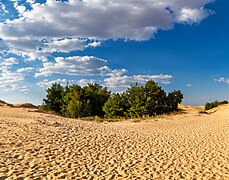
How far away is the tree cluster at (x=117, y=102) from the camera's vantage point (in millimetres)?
50969

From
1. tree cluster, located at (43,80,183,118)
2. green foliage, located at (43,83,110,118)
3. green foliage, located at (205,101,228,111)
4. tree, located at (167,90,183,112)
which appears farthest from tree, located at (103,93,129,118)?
green foliage, located at (205,101,228,111)

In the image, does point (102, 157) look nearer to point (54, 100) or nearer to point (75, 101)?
point (75, 101)

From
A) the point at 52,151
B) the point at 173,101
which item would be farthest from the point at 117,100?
the point at 52,151

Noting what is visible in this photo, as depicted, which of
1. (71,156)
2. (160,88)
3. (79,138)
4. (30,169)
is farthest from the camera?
(160,88)

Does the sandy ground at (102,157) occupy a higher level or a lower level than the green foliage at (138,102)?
lower

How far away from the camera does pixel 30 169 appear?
1048 cm

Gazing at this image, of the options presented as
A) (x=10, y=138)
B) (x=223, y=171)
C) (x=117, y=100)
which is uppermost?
(x=117, y=100)

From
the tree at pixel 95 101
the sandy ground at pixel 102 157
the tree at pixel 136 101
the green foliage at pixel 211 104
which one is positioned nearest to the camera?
the sandy ground at pixel 102 157

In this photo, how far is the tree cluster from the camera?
5097cm

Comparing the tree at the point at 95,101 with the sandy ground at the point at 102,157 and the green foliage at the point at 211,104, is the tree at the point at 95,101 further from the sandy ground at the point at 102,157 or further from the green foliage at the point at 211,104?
the sandy ground at the point at 102,157

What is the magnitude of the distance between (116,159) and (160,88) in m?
42.0

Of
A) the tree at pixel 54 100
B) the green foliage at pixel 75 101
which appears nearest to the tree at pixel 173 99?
the green foliage at pixel 75 101

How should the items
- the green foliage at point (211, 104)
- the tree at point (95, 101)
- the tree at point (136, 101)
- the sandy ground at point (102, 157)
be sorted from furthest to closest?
the green foliage at point (211, 104) < the tree at point (95, 101) < the tree at point (136, 101) < the sandy ground at point (102, 157)

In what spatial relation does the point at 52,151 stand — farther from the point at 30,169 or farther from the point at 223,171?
the point at 223,171
